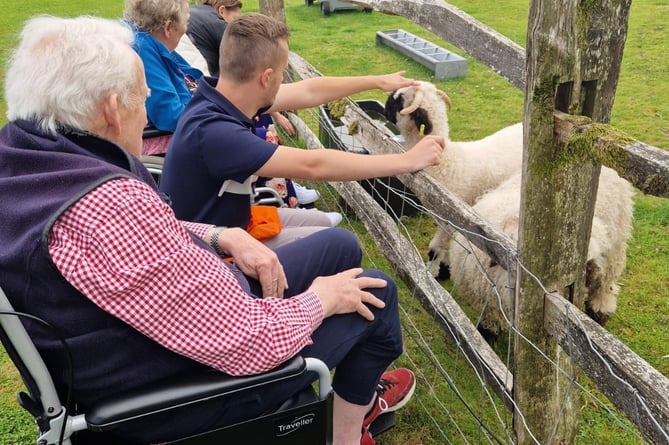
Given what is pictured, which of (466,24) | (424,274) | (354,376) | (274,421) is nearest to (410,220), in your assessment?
(424,274)

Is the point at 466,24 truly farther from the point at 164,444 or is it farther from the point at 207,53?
the point at 207,53

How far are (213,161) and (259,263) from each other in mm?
507

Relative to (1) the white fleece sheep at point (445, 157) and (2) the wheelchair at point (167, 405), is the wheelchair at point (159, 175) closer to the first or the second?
(1) the white fleece sheep at point (445, 157)

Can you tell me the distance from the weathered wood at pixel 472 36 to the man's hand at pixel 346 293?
988 mm

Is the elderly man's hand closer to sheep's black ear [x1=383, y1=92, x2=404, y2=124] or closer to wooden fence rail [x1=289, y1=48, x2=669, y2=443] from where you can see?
wooden fence rail [x1=289, y1=48, x2=669, y2=443]

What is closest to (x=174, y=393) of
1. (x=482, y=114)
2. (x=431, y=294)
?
(x=431, y=294)

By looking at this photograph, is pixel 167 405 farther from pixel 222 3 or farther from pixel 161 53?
pixel 222 3

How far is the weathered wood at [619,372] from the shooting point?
5.36 ft

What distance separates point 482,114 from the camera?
24.3 feet

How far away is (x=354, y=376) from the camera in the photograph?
225cm

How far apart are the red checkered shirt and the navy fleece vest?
0.17ft

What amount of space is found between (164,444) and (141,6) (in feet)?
9.01

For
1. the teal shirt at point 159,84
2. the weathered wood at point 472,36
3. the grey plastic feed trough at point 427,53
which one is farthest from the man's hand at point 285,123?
the grey plastic feed trough at point 427,53

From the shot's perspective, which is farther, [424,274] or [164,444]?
[424,274]
